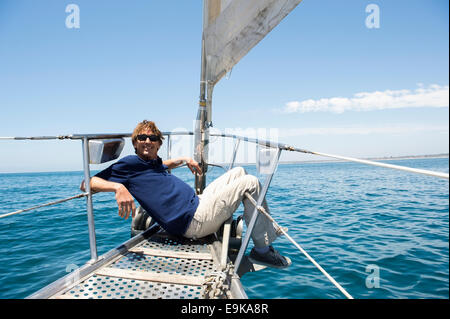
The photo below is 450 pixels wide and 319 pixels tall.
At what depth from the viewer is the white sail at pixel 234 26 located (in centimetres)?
211

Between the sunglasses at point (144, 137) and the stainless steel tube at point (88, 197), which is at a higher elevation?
the sunglasses at point (144, 137)

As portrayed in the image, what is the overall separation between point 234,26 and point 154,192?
1969mm

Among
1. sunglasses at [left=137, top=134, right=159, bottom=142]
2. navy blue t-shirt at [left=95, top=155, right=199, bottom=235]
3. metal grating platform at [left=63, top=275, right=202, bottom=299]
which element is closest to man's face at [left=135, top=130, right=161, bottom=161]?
sunglasses at [left=137, top=134, right=159, bottom=142]

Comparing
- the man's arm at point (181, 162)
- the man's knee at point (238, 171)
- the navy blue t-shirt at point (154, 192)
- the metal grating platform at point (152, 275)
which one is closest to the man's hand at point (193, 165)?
the man's arm at point (181, 162)

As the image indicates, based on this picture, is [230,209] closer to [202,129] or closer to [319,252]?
[202,129]

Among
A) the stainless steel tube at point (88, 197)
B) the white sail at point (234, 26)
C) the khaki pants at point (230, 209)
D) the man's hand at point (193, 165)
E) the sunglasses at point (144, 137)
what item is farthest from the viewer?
the man's hand at point (193, 165)

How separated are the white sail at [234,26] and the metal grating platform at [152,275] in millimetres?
2292

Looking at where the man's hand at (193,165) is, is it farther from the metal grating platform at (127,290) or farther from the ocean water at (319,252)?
the metal grating platform at (127,290)

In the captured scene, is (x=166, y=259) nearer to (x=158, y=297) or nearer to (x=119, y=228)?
(x=158, y=297)

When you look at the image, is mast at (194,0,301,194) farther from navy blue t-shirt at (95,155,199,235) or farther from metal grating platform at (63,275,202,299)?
metal grating platform at (63,275,202,299)

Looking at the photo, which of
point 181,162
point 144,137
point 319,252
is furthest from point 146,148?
point 319,252

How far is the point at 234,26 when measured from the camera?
102 inches

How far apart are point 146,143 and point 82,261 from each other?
3312 mm

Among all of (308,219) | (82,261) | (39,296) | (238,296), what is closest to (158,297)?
(238,296)
